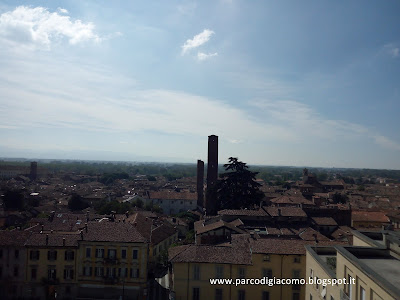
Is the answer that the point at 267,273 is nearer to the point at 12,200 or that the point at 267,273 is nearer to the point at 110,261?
the point at 110,261

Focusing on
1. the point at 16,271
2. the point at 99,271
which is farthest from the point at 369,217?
the point at 16,271

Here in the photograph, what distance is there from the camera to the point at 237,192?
4766 cm

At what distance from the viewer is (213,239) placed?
95.1 ft

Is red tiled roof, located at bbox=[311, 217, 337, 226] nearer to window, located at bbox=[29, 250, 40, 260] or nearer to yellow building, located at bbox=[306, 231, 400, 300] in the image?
yellow building, located at bbox=[306, 231, 400, 300]

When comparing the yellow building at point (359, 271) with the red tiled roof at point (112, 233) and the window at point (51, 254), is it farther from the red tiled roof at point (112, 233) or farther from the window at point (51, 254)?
the window at point (51, 254)

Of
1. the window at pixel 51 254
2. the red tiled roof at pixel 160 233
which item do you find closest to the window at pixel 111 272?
the window at pixel 51 254

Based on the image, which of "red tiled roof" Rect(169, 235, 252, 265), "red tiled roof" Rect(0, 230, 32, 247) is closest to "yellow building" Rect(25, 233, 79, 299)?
"red tiled roof" Rect(0, 230, 32, 247)

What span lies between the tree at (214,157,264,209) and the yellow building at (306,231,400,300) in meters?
32.5

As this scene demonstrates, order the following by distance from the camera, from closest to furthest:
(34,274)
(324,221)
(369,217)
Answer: (34,274) < (324,221) < (369,217)

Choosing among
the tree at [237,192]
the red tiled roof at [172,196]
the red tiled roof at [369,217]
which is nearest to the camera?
the red tiled roof at [369,217]

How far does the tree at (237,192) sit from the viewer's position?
154ft

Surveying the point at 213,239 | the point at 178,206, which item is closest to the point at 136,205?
the point at 178,206

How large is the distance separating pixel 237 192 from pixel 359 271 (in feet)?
126

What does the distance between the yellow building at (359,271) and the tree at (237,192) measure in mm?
32499
